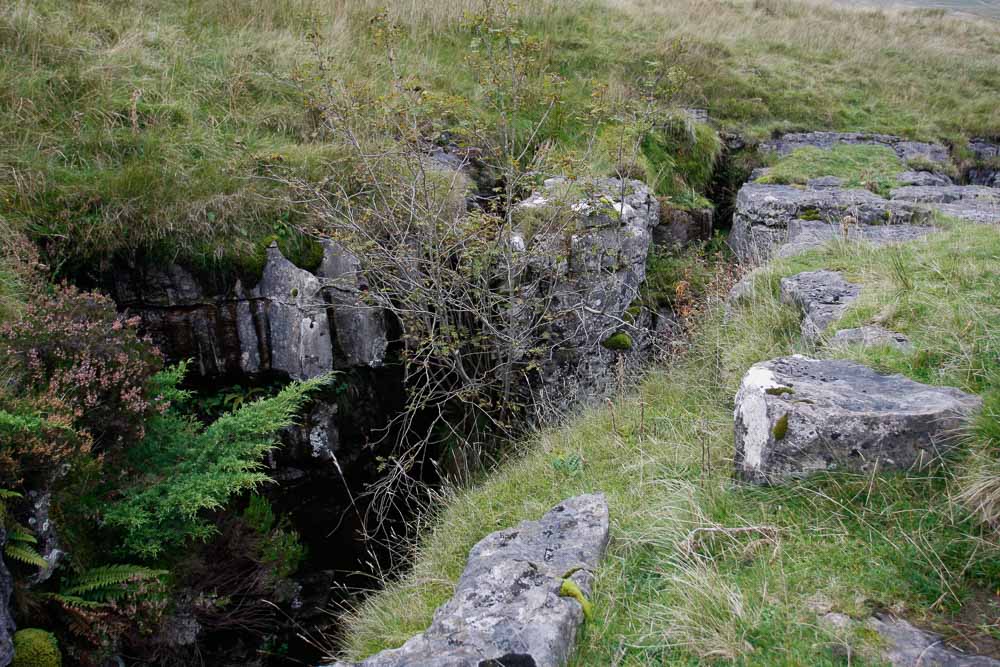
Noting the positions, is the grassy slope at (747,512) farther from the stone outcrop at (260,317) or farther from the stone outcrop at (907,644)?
the stone outcrop at (260,317)

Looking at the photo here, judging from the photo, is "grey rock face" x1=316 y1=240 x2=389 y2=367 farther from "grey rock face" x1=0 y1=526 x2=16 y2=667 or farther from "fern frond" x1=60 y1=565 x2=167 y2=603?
"grey rock face" x1=0 y1=526 x2=16 y2=667

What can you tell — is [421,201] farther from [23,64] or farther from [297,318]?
[23,64]

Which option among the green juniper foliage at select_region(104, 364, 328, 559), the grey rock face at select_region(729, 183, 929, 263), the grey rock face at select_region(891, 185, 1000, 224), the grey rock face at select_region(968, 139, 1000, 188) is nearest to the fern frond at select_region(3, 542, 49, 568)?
the green juniper foliage at select_region(104, 364, 328, 559)

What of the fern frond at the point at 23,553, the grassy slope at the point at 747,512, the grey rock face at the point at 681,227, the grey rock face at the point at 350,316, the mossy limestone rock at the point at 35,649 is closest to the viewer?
the grassy slope at the point at 747,512

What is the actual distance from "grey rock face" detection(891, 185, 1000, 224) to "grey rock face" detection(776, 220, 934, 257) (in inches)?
22.4

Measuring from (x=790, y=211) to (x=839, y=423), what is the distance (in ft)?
17.5

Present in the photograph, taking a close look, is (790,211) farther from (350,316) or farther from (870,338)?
(350,316)

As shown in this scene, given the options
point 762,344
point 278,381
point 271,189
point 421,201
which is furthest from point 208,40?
point 762,344

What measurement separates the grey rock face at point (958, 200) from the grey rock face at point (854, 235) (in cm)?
57

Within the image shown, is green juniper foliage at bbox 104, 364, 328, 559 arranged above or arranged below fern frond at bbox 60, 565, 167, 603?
above

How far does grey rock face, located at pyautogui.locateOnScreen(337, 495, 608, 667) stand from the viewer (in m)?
2.39

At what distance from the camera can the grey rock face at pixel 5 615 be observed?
319cm

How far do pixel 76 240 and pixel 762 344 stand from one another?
19.6 feet

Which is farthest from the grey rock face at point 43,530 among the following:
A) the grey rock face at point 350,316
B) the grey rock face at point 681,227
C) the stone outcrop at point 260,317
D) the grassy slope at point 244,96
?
the grey rock face at point 681,227
